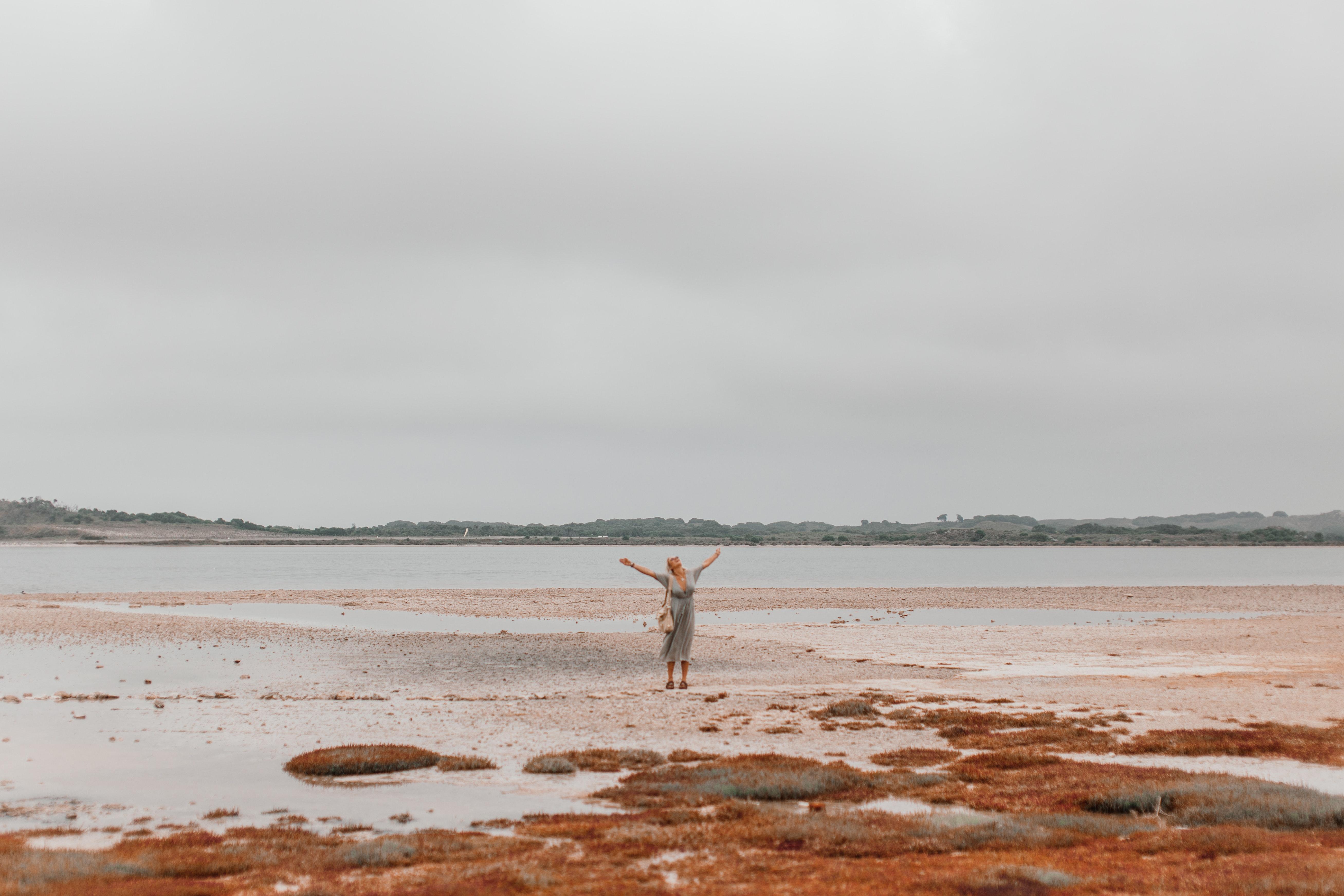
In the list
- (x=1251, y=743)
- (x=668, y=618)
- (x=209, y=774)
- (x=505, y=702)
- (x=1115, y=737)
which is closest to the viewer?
(x=209, y=774)

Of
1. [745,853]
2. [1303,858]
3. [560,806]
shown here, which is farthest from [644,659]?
[1303,858]

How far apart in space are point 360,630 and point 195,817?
30996mm

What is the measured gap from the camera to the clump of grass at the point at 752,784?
12477 mm

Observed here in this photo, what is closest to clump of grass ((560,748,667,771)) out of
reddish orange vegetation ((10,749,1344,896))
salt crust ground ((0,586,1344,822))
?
salt crust ground ((0,586,1344,822))

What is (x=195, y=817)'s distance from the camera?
1173 cm

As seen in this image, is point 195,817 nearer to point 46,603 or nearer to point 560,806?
point 560,806

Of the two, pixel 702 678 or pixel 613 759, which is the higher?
pixel 613 759

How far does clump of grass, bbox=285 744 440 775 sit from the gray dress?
9.20m

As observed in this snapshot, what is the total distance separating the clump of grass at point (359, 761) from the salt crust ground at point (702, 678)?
1184 millimetres

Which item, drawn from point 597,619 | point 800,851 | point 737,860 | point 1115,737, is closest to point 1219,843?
point 800,851

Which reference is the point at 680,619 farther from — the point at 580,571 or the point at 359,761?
the point at 580,571

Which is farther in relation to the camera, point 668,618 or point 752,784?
point 668,618

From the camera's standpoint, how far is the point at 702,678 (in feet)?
87.1

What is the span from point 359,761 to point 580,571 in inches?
3786
